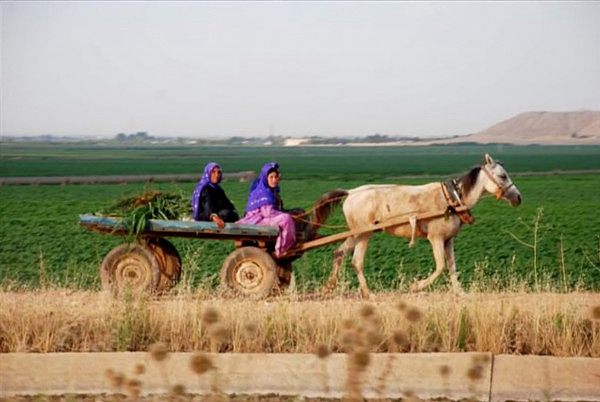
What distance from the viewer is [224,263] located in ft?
42.9

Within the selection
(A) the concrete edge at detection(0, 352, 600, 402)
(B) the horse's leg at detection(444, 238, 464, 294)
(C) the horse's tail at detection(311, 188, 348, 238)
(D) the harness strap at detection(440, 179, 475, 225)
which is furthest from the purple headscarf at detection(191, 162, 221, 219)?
(A) the concrete edge at detection(0, 352, 600, 402)

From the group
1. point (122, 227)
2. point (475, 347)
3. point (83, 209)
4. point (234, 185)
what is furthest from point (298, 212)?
point (234, 185)

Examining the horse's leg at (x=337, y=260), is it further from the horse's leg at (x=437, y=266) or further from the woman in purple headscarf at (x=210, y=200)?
the woman in purple headscarf at (x=210, y=200)

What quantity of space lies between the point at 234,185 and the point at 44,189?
7.10m

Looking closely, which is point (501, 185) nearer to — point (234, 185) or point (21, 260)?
point (21, 260)

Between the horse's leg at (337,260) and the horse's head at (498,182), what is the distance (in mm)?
1634

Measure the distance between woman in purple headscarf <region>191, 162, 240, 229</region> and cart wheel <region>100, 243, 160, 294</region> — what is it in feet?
2.16

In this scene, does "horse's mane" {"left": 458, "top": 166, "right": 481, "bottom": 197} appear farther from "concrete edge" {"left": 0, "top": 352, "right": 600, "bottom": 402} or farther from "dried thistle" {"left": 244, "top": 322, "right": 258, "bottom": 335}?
"concrete edge" {"left": 0, "top": 352, "right": 600, "bottom": 402}

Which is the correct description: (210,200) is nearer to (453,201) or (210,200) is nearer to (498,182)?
(453,201)

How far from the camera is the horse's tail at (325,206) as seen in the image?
13.8 m

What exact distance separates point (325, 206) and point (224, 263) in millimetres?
1454

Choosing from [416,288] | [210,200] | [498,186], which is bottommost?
[416,288]

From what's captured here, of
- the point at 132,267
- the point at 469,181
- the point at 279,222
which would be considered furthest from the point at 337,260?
the point at 132,267

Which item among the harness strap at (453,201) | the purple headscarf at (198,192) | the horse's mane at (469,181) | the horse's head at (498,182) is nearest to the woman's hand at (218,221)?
the purple headscarf at (198,192)
